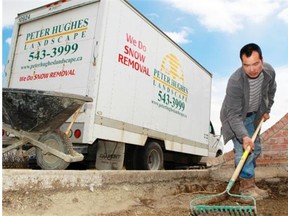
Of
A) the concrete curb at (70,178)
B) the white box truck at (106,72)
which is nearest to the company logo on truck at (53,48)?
the white box truck at (106,72)

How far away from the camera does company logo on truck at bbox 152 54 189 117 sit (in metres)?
7.37

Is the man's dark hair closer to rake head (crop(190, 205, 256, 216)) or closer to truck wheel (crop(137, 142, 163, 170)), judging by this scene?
rake head (crop(190, 205, 256, 216))

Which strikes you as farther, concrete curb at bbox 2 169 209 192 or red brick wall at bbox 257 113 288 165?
red brick wall at bbox 257 113 288 165

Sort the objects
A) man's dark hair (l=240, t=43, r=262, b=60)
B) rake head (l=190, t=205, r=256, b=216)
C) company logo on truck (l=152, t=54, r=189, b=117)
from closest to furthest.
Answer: rake head (l=190, t=205, r=256, b=216), man's dark hair (l=240, t=43, r=262, b=60), company logo on truck (l=152, t=54, r=189, b=117)

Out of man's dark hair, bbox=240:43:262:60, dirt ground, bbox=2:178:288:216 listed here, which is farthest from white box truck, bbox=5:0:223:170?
man's dark hair, bbox=240:43:262:60

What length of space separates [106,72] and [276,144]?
352cm

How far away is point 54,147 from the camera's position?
5262 mm

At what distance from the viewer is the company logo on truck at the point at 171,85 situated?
290 inches

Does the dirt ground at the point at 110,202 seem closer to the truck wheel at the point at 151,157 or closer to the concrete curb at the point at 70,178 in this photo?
the concrete curb at the point at 70,178

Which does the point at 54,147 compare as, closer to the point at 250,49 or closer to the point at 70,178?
the point at 70,178

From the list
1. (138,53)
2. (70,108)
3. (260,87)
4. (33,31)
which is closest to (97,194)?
(70,108)

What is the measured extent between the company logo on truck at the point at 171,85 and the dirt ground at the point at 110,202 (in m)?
2.90

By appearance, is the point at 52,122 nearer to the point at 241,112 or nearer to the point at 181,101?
the point at 241,112

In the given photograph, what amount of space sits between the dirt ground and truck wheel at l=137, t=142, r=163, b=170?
1.91m
